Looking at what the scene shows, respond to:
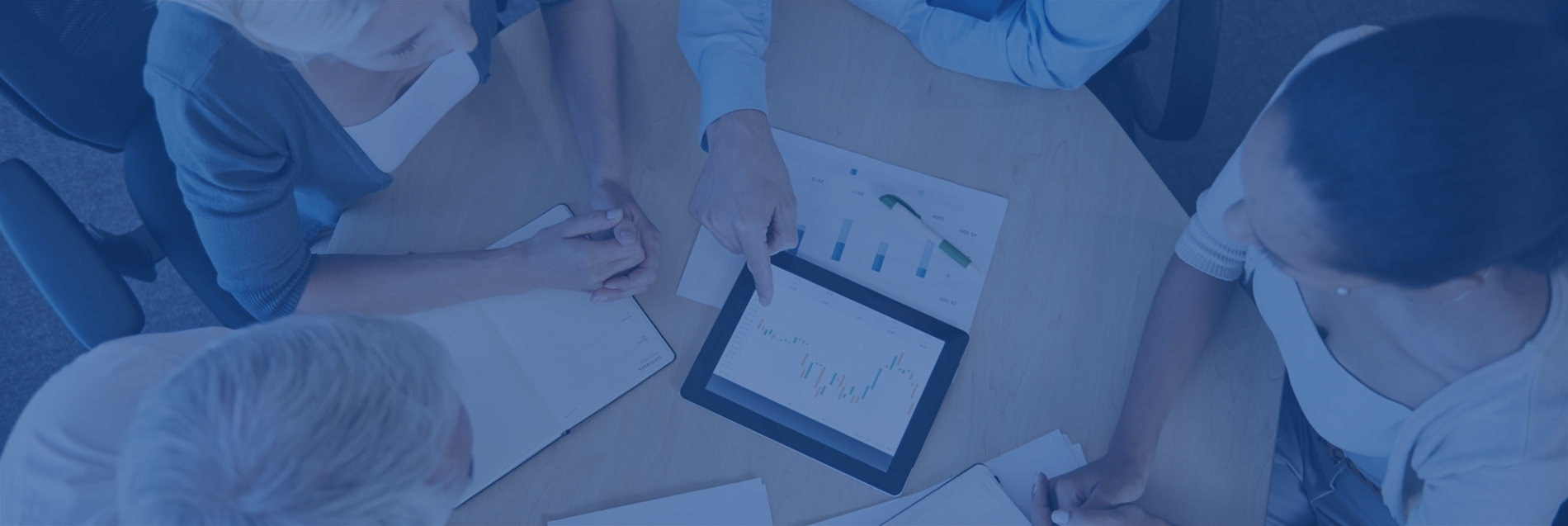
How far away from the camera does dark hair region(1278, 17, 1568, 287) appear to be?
1.90 feet

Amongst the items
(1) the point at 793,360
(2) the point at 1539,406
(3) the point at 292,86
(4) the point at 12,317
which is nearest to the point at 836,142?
(1) the point at 793,360

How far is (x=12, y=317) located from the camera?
1729 mm

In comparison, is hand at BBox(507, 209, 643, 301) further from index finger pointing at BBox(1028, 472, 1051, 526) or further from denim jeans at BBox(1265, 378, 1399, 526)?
denim jeans at BBox(1265, 378, 1399, 526)

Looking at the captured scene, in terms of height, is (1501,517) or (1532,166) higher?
(1532,166)

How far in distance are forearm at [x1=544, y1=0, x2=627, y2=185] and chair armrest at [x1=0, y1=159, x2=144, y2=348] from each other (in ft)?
1.99

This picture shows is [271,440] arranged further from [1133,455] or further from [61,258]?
[1133,455]

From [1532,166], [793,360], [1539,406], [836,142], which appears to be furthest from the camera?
[836,142]

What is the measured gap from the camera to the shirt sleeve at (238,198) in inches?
32.4

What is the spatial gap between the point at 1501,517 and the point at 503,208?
50.9 inches

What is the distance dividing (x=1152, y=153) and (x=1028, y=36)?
1006 mm

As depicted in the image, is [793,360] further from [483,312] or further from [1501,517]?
[1501,517]

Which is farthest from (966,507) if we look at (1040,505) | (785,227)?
(785,227)

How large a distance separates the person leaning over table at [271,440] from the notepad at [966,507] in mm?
559

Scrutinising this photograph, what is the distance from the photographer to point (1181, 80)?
1106 mm
